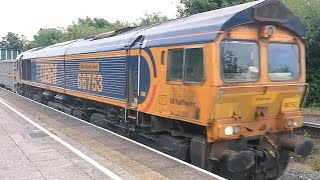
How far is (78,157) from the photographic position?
7477 mm

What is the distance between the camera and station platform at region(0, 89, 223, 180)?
6430 millimetres

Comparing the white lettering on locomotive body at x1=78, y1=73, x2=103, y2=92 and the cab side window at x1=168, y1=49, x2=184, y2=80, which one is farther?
the white lettering on locomotive body at x1=78, y1=73, x2=103, y2=92

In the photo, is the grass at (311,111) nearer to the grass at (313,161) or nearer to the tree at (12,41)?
the grass at (313,161)

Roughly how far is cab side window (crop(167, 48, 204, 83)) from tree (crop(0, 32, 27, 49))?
80095 millimetres

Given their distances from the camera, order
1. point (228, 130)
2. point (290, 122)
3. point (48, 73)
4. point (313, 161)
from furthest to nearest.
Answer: point (48, 73), point (313, 161), point (290, 122), point (228, 130)

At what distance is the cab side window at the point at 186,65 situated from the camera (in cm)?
671

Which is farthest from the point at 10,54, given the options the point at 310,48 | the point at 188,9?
the point at 310,48

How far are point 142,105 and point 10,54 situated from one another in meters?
68.2

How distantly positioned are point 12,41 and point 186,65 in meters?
84.1

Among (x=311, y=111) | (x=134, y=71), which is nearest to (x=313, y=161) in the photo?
(x=134, y=71)

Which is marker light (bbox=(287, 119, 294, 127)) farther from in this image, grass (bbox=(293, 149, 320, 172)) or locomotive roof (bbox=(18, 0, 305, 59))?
grass (bbox=(293, 149, 320, 172))

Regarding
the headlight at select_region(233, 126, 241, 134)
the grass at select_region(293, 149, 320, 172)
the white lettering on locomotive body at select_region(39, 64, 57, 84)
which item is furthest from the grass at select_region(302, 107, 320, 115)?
the headlight at select_region(233, 126, 241, 134)

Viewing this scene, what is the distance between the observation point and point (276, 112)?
7.50 metres

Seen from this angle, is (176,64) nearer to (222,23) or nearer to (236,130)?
(222,23)
